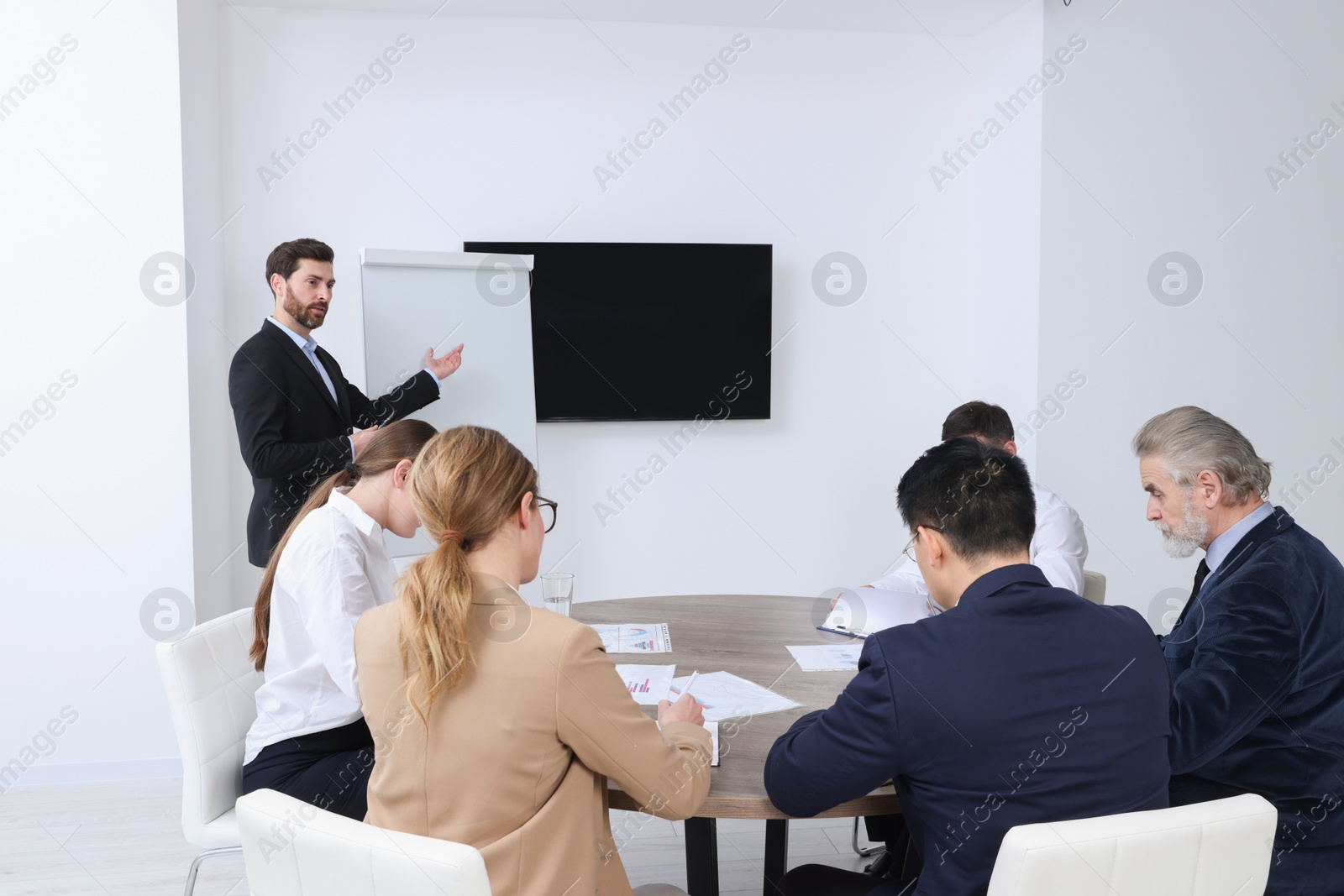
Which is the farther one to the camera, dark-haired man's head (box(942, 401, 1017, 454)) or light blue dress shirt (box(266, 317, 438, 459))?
light blue dress shirt (box(266, 317, 438, 459))

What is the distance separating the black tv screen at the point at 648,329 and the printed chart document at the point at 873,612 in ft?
6.22

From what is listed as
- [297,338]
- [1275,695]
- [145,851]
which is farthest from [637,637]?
[145,851]

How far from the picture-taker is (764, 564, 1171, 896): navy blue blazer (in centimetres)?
123

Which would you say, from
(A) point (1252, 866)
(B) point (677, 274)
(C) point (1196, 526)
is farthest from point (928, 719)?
(B) point (677, 274)

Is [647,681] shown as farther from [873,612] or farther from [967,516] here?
[967,516]

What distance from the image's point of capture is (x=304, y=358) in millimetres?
3221

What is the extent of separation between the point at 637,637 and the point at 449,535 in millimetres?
1034

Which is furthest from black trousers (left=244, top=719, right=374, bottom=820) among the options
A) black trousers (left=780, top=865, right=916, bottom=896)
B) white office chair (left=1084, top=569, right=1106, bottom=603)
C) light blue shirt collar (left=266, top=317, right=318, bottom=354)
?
white office chair (left=1084, top=569, right=1106, bottom=603)

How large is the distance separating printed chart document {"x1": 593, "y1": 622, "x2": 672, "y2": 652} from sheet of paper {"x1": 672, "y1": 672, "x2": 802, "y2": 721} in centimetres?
24

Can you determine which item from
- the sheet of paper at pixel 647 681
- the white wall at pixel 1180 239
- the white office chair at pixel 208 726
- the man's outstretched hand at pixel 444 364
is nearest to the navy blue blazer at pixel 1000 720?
the sheet of paper at pixel 647 681

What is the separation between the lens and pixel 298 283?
3.28m

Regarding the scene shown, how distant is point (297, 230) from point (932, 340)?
283 centimetres

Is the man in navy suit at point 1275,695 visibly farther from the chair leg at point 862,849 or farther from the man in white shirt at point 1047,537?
the chair leg at point 862,849

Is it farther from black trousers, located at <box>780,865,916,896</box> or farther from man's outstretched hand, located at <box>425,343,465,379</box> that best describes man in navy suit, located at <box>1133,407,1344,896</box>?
man's outstretched hand, located at <box>425,343,465,379</box>
